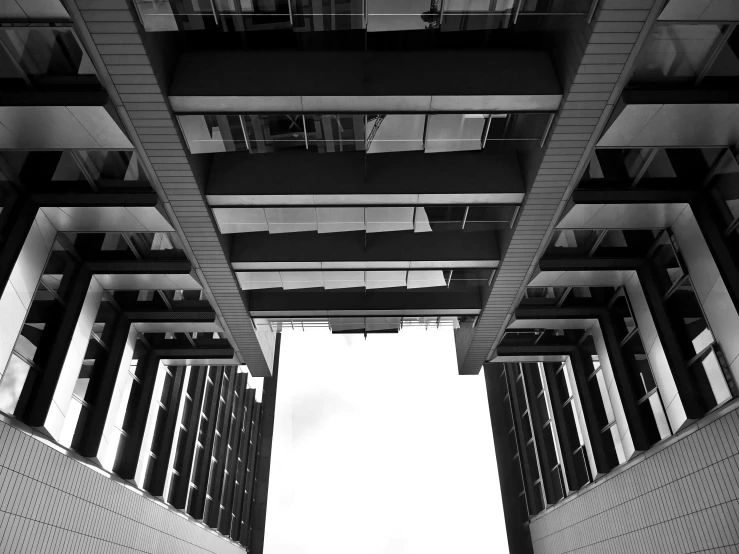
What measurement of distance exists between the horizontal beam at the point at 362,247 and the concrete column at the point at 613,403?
6.79 meters

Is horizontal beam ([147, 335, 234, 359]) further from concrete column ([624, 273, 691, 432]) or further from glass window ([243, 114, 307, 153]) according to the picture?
concrete column ([624, 273, 691, 432])

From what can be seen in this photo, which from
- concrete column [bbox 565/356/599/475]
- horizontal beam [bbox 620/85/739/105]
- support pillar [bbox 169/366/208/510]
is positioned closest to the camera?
horizontal beam [bbox 620/85/739/105]

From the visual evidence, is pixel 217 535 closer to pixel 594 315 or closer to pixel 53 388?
pixel 53 388

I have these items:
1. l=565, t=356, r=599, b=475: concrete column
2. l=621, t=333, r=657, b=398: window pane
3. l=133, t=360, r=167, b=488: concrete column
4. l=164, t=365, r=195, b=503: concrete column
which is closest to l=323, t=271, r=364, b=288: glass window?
l=621, t=333, r=657, b=398: window pane

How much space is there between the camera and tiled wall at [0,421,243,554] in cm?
1074

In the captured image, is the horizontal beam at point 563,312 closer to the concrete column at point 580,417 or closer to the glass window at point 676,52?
the concrete column at point 580,417

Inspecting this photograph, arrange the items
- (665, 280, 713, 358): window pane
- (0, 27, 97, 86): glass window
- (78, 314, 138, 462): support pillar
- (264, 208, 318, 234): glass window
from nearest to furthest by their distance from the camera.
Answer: (0, 27, 97, 86): glass window, (665, 280, 713, 358): window pane, (264, 208, 318, 234): glass window, (78, 314, 138, 462): support pillar

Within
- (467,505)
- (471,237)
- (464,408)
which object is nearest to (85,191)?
(471,237)

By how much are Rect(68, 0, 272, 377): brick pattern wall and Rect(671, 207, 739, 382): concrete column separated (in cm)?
1066

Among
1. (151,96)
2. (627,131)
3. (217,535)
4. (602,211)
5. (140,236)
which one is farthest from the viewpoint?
(217,535)

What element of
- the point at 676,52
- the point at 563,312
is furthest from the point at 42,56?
the point at 563,312

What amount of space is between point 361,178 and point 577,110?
4566mm

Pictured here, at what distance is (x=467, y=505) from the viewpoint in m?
44.2

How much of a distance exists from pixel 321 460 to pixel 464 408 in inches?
771
